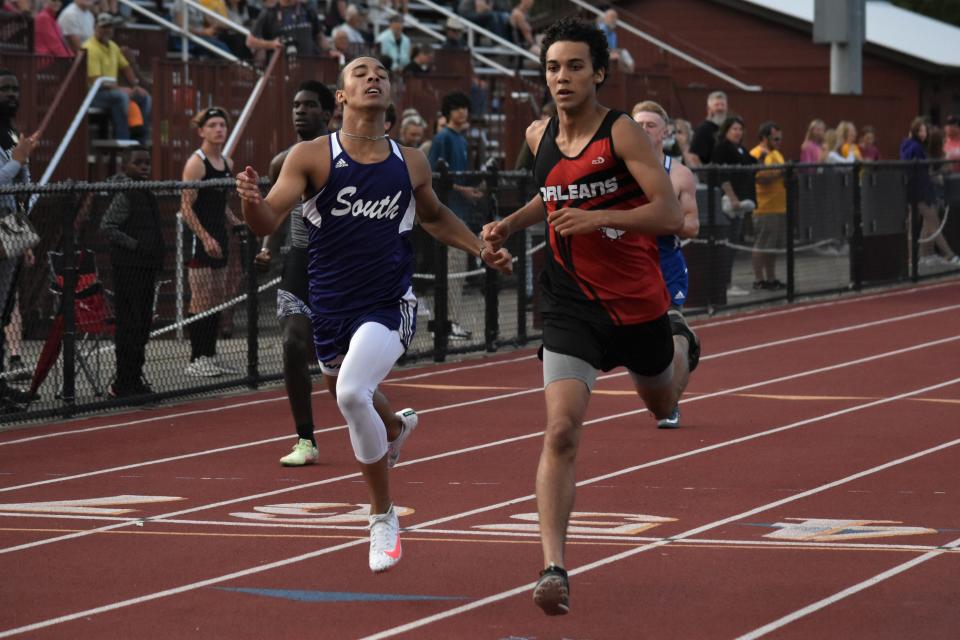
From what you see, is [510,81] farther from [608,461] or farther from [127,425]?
[608,461]

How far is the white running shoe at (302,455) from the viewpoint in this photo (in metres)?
10.5

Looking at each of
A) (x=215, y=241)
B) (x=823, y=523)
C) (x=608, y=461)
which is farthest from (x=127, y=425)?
(x=823, y=523)

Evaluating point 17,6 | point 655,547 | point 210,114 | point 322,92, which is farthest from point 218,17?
point 655,547

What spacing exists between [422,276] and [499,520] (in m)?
7.59

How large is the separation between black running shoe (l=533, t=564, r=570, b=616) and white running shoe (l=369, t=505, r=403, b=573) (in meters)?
1.22

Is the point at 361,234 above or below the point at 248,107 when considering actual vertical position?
below

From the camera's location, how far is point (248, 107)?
19.6 metres

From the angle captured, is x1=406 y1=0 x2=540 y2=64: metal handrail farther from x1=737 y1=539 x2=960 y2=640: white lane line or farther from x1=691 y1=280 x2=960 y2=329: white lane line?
x1=737 y1=539 x2=960 y2=640: white lane line

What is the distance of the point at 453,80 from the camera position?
23016 mm

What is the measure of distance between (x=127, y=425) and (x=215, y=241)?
1.97m

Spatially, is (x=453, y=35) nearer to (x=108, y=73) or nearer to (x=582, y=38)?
(x=108, y=73)

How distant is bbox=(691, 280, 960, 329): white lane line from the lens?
64.3ft

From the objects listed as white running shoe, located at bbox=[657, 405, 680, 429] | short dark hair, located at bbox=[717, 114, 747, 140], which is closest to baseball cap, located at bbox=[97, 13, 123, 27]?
short dark hair, located at bbox=[717, 114, 747, 140]

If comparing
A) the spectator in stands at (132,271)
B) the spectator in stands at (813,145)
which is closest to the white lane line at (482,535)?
the spectator in stands at (132,271)
